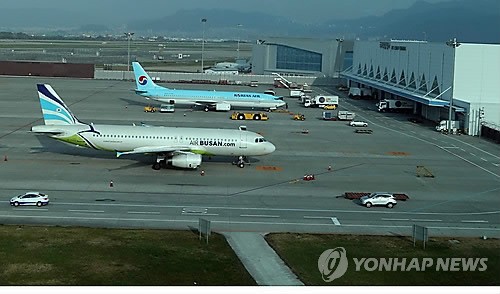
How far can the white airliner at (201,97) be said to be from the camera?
8788cm

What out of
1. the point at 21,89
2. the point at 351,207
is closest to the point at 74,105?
the point at 21,89

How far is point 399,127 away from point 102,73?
72.8 metres

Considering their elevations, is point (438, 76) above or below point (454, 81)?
above

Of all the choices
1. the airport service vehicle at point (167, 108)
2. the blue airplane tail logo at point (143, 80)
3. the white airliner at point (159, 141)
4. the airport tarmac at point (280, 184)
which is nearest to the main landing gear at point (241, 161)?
the white airliner at point (159, 141)

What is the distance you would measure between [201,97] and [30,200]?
53141 millimetres

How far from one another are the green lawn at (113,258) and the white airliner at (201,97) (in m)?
57.1

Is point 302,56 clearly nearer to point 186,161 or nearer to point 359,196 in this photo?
point 186,161

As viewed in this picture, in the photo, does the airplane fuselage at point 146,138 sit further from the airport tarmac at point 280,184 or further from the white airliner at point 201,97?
the white airliner at point 201,97

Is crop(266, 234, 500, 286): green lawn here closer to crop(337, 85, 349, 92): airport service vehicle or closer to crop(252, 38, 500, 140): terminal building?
crop(252, 38, 500, 140): terminal building

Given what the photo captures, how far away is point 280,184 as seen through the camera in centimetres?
4431

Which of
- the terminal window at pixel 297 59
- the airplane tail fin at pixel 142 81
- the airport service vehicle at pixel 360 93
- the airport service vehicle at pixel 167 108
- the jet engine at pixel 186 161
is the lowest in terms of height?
the jet engine at pixel 186 161

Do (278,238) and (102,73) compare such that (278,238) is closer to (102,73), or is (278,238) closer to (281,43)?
(102,73)

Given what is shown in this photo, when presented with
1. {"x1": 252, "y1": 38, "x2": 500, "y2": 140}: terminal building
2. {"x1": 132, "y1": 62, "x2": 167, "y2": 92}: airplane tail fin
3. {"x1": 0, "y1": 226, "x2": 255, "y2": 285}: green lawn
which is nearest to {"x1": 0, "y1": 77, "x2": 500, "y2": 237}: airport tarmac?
{"x1": 0, "y1": 226, "x2": 255, "y2": 285}: green lawn

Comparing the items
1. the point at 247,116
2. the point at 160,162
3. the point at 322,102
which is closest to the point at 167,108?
the point at 247,116
